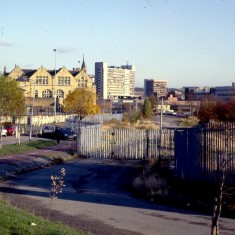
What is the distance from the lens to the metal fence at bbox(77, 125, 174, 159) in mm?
30312

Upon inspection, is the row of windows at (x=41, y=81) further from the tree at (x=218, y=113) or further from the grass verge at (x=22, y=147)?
the grass verge at (x=22, y=147)

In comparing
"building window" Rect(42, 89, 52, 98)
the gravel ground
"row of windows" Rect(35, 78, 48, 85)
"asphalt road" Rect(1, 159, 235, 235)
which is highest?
"row of windows" Rect(35, 78, 48, 85)

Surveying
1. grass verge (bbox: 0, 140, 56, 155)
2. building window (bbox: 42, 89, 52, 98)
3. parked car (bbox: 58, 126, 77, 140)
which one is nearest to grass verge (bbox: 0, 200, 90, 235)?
grass verge (bbox: 0, 140, 56, 155)

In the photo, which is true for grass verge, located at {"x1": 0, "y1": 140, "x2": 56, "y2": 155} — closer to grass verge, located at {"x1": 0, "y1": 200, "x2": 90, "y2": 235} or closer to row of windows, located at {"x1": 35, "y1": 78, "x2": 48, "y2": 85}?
grass verge, located at {"x1": 0, "y1": 200, "x2": 90, "y2": 235}

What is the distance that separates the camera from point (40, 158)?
28.2 meters

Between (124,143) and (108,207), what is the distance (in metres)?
15.7

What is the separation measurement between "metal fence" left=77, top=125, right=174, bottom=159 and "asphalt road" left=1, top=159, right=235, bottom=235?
6068mm

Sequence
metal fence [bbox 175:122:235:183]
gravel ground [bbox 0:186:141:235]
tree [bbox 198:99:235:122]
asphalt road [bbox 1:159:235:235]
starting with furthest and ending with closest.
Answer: tree [bbox 198:99:235:122] < metal fence [bbox 175:122:235:183] < asphalt road [bbox 1:159:235:235] < gravel ground [bbox 0:186:141:235]

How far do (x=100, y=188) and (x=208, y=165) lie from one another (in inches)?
171

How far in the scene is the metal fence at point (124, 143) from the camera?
30.3 m

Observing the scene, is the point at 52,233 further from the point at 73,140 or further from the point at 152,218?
the point at 73,140

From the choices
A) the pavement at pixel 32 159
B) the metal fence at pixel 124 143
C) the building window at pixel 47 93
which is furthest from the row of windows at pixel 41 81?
the metal fence at pixel 124 143

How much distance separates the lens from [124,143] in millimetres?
31812

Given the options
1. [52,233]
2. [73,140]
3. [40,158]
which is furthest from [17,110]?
[52,233]
